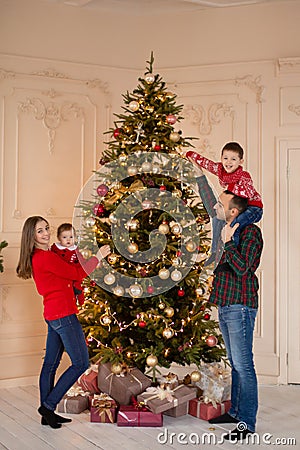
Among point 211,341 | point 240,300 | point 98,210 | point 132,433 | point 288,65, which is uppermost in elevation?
point 288,65

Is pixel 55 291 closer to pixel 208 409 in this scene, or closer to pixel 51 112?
pixel 208 409

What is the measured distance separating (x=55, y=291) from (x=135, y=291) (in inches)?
20.3

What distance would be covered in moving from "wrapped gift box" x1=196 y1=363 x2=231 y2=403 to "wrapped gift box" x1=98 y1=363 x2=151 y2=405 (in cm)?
38

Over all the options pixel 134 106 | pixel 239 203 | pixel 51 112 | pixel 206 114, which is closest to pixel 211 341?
pixel 239 203

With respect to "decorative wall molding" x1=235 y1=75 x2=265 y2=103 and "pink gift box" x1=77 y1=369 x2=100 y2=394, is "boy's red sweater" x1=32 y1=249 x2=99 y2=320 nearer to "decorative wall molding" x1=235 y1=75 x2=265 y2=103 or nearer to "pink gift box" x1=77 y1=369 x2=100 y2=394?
"pink gift box" x1=77 y1=369 x2=100 y2=394

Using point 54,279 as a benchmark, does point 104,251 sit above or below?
above

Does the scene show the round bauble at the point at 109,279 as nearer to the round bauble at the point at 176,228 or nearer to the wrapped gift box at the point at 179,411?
the round bauble at the point at 176,228

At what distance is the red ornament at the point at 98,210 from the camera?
4.43 metres

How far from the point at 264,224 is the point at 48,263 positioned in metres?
2.14

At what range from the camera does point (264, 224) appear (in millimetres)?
5488

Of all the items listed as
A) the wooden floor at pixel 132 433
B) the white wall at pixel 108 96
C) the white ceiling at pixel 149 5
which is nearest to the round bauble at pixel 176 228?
the wooden floor at pixel 132 433

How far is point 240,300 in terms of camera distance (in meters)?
3.96

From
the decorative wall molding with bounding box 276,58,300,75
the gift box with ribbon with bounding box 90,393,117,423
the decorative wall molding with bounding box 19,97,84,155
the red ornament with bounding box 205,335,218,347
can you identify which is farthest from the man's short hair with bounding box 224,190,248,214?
the decorative wall molding with bounding box 19,97,84,155

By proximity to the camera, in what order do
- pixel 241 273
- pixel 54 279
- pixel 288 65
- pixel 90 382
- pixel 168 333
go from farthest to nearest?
pixel 288 65 < pixel 90 382 < pixel 168 333 < pixel 54 279 < pixel 241 273
